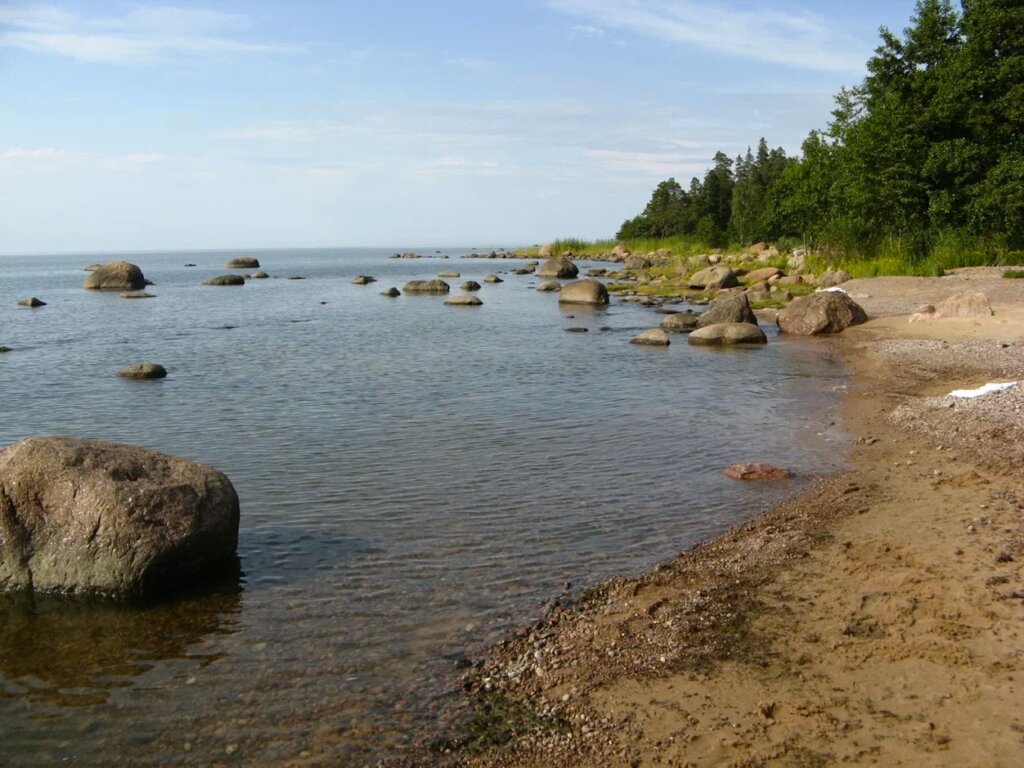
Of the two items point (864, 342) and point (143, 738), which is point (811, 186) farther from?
point (143, 738)

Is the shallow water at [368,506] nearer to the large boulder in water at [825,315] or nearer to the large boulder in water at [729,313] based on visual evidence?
→ the large boulder in water at [825,315]

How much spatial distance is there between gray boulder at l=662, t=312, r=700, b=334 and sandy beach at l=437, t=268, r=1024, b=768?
24.3 metres

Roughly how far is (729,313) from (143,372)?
22.2 meters

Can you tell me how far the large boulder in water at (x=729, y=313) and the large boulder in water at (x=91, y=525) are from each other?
27.0m

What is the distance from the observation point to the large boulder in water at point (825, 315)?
110ft

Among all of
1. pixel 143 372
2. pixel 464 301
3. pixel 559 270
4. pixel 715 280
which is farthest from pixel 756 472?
pixel 559 270

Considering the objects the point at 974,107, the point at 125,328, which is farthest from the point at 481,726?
the point at 974,107

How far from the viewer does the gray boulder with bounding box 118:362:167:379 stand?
85.8 feet

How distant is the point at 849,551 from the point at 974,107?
4296cm

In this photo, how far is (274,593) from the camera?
9.99m

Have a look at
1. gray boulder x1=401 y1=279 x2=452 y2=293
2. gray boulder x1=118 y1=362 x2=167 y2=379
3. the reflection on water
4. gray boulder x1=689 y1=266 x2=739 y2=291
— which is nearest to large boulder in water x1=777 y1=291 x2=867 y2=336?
gray boulder x1=689 y1=266 x2=739 y2=291

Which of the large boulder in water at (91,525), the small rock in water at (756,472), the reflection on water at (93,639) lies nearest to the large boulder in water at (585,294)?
the small rock in water at (756,472)

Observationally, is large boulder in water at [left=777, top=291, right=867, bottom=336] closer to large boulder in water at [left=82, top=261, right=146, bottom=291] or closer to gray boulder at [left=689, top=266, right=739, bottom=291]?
gray boulder at [left=689, top=266, right=739, bottom=291]

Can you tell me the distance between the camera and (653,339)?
1282 inches
